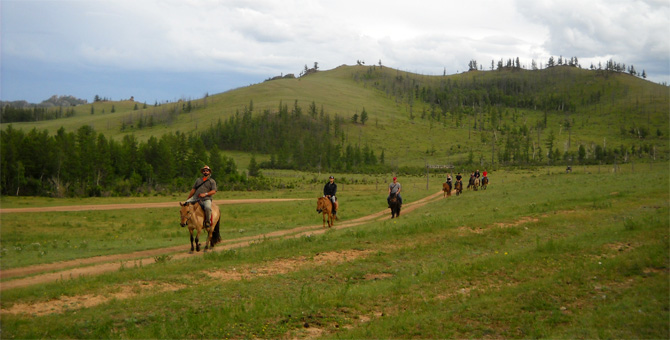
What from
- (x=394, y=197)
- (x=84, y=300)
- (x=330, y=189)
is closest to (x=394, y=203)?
(x=394, y=197)

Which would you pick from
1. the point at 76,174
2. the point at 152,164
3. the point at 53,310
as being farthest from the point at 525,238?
the point at 152,164

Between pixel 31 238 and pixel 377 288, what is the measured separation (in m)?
20.8

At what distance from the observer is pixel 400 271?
12383 millimetres

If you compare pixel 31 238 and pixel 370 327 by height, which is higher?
pixel 370 327

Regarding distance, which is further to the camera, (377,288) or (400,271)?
(400,271)

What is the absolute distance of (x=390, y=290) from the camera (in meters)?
10.2

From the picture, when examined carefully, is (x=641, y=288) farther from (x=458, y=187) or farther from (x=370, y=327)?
(x=458, y=187)

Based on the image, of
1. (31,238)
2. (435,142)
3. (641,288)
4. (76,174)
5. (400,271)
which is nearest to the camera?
(641,288)

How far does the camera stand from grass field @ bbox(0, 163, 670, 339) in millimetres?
8047

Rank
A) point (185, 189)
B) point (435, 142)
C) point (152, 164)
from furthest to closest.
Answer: point (435, 142)
point (152, 164)
point (185, 189)

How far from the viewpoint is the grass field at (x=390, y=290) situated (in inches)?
317

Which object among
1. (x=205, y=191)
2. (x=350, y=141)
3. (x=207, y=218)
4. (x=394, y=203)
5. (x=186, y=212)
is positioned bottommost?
(x=394, y=203)

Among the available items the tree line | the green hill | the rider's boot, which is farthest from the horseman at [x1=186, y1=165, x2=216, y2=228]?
the green hill

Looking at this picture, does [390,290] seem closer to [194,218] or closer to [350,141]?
[194,218]
